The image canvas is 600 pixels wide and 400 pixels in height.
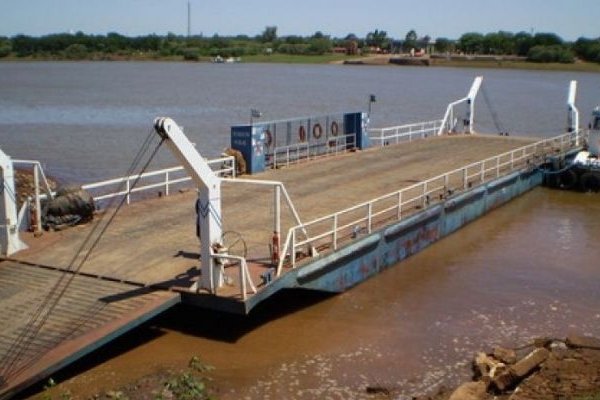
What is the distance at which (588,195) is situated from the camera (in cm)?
2738

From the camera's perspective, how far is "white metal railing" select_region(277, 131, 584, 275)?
45.0 feet

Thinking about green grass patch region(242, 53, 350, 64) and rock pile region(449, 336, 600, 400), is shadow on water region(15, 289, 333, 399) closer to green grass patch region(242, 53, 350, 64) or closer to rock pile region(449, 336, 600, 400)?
rock pile region(449, 336, 600, 400)

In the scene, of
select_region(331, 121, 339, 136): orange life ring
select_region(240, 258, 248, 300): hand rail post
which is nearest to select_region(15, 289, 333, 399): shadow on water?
select_region(240, 258, 248, 300): hand rail post

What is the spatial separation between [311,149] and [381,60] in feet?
534

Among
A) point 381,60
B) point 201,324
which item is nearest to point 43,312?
point 201,324

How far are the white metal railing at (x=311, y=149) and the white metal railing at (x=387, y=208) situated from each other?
4.90m

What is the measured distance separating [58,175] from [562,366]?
83.1ft

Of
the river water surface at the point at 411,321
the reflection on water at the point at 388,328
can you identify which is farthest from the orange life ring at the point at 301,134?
the reflection on water at the point at 388,328

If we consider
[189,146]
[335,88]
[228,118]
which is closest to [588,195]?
[189,146]

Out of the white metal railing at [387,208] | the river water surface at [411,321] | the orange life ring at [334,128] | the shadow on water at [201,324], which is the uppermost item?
the orange life ring at [334,128]

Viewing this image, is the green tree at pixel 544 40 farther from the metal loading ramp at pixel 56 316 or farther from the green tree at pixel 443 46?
the metal loading ramp at pixel 56 316

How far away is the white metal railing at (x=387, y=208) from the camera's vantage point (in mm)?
13719

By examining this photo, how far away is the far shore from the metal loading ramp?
134 metres

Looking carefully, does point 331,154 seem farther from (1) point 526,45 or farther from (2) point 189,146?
(1) point 526,45
